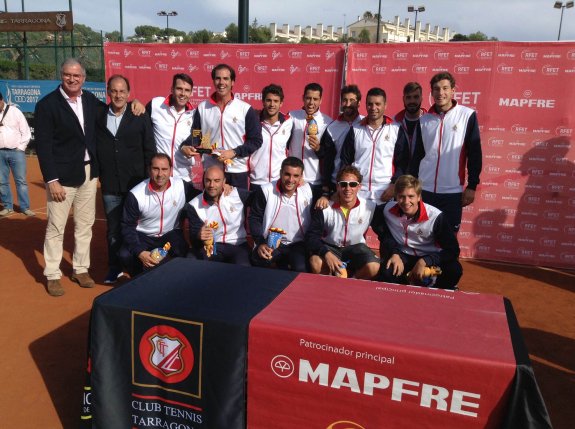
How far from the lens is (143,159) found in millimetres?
4898

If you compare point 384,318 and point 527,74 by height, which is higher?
point 527,74

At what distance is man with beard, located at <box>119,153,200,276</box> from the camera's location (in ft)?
14.7

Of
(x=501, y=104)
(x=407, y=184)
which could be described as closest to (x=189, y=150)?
(x=407, y=184)

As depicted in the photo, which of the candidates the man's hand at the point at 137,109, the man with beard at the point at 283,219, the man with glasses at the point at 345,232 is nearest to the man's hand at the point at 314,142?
the man with beard at the point at 283,219

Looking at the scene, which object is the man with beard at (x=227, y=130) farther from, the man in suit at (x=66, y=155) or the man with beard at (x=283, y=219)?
the man in suit at (x=66, y=155)

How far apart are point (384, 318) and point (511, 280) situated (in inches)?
162

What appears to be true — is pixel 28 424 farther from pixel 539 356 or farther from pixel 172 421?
pixel 539 356

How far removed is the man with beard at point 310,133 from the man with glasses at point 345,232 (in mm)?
596

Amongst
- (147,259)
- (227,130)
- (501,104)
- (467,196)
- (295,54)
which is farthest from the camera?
(295,54)

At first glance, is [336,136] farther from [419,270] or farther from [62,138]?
[62,138]

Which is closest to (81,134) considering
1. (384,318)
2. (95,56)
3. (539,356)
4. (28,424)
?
(28,424)

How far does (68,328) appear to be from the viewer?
4117 millimetres

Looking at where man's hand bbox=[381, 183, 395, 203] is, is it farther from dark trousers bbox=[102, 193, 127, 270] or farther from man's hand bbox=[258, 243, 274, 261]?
dark trousers bbox=[102, 193, 127, 270]

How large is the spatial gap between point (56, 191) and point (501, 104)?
5.28 meters
